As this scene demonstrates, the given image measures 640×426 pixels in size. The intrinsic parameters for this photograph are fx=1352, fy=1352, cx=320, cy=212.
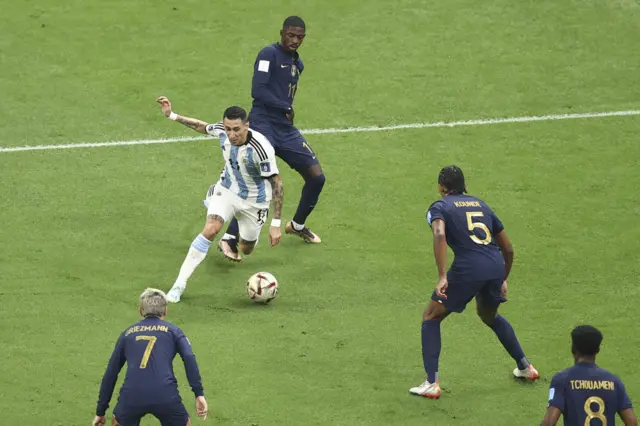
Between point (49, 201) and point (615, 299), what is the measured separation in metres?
7.46

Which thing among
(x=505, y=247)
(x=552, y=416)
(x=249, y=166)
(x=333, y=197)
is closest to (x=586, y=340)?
(x=552, y=416)

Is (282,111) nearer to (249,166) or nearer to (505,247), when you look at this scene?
(249,166)

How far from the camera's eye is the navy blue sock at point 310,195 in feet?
55.1

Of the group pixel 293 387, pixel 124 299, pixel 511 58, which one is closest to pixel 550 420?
pixel 293 387

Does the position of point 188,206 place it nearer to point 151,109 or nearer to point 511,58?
point 151,109

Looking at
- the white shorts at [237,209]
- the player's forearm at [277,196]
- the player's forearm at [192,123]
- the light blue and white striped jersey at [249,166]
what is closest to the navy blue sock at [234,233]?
the white shorts at [237,209]

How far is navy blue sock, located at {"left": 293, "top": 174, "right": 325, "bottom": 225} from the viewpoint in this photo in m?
16.8

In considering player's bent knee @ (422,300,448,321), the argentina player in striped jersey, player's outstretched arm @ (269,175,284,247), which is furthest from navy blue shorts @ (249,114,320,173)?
player's bent knee @ (422,300,448,321)

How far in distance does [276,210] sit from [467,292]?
9.80 feet

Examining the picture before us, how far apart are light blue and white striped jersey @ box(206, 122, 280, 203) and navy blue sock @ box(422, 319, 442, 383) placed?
10.2 ft

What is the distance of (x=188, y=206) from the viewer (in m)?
18.0

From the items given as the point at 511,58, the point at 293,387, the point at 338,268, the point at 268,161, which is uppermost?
the point at 511,58

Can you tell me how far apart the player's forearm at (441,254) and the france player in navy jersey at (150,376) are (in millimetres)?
2669

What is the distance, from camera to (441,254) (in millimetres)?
12789
